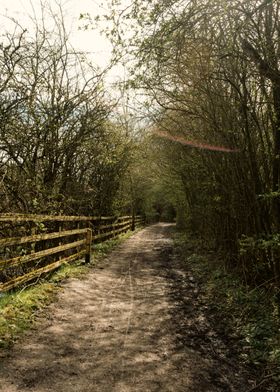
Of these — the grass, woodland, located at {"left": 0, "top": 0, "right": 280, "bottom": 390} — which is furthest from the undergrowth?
the grass

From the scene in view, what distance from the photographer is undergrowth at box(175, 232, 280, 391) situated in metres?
4.27

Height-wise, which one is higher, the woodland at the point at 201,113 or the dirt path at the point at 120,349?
the woodland at the point at 201,113

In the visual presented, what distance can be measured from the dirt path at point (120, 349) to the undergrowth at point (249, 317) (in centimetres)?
27

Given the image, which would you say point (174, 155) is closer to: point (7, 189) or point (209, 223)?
point (209, 223)

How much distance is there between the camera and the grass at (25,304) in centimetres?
452

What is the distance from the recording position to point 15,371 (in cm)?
361

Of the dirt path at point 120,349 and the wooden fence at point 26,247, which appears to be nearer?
Answer: the dirt path at point 120,349

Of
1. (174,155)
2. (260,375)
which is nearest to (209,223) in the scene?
(174,155)

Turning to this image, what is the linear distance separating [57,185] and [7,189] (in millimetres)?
2190

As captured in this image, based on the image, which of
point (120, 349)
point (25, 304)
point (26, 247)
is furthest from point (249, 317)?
point (26, 247)

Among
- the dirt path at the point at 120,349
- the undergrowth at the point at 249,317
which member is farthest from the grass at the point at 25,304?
the undergrowth at the point at 249,317

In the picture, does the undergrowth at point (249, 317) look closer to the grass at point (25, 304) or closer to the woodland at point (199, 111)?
the woodland at point (199, 111)

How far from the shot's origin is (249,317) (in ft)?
18.6

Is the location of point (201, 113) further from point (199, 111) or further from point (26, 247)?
point (26, 247)
